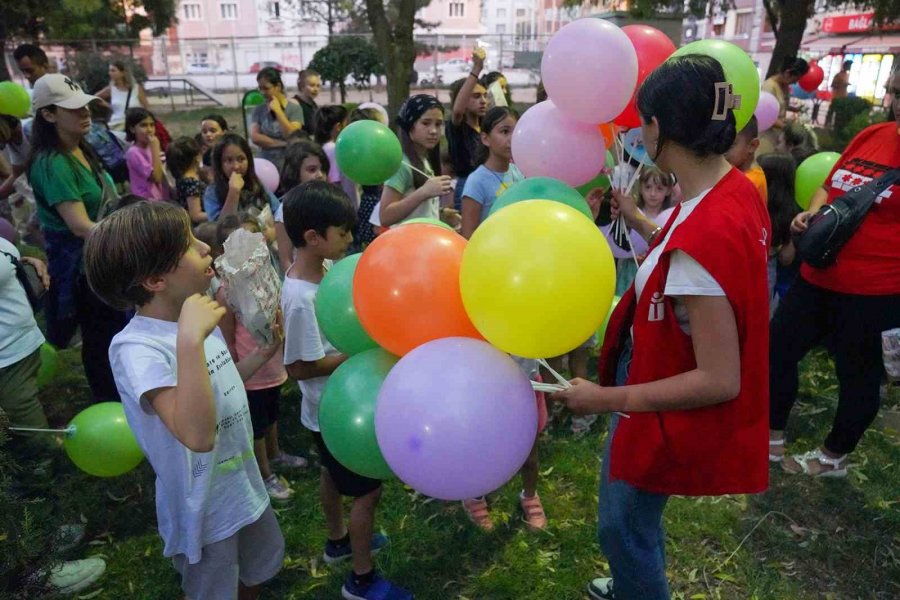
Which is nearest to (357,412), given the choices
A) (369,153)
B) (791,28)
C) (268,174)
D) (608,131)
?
(608,131)

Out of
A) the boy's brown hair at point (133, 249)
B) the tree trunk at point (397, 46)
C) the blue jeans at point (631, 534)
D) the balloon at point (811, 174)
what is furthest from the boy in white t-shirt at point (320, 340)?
the tree trunk at point (397, 46)

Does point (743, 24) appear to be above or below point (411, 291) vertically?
above

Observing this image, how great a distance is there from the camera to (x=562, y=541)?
2.85 metres

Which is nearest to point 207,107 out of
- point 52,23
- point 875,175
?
point 52,23

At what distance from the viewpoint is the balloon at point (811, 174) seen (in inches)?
155

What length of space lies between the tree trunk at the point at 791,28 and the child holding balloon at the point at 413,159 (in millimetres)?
11219

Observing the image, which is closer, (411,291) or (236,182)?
(411,291)

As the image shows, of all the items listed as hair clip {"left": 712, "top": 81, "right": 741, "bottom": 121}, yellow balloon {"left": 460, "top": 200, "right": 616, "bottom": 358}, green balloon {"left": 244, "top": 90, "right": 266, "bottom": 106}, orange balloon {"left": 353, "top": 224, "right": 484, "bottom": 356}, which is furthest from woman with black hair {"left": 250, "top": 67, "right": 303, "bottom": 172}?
hair clip {"left": 712, "top": 81, "right": 741, "bottom": 121}

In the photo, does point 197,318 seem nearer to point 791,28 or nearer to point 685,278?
point 685,278

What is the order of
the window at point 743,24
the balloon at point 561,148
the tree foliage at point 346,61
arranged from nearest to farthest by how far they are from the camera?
the balloon at point 561,148, the tree foliage at point 346,61, the window at point 743,24

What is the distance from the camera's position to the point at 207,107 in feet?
67.6

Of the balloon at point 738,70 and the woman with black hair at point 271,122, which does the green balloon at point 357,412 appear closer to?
the balloon at point 738,70

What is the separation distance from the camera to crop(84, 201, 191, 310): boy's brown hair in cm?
166

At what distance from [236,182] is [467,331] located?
259 cm
